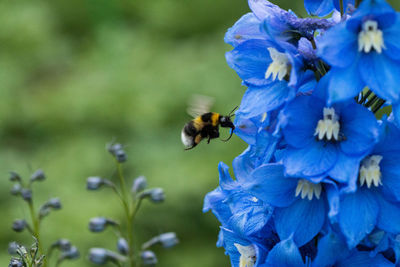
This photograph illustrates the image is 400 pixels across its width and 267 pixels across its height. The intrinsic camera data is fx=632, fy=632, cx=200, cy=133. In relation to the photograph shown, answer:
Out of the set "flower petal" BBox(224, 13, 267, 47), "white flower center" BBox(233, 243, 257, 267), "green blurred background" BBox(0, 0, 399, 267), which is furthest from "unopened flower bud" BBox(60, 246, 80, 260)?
"green blurred background" BBox(0, 0, 399, 267)

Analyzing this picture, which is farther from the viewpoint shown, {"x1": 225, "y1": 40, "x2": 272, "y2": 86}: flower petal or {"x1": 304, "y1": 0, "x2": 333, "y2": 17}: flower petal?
{"x1": 304, "y1": 0, "x2": 333, "y2": 17}: flower petal

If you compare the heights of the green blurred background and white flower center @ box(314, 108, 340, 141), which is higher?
white flower center @ box(314, 108, 340, 141)

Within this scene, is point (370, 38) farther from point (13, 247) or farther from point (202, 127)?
point (13, 247)

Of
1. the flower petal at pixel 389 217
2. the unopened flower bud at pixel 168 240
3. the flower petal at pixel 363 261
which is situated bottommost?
the unopened flower bud at pixel 168 240

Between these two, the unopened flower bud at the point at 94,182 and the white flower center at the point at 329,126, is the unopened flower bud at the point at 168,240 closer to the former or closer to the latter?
the unopened flower bud at the point at 94,182

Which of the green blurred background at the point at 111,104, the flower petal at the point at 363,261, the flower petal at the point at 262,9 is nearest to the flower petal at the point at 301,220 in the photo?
the flower petal at the point at 363,261

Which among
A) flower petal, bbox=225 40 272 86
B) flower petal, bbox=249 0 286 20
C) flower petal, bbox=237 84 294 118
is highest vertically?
flower petal, bbox=249 0 286 20

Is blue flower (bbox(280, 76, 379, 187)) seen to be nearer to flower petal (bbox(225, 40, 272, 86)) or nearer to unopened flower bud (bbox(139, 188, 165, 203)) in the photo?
flower petal (bbox(225, 40, 272, 86))
